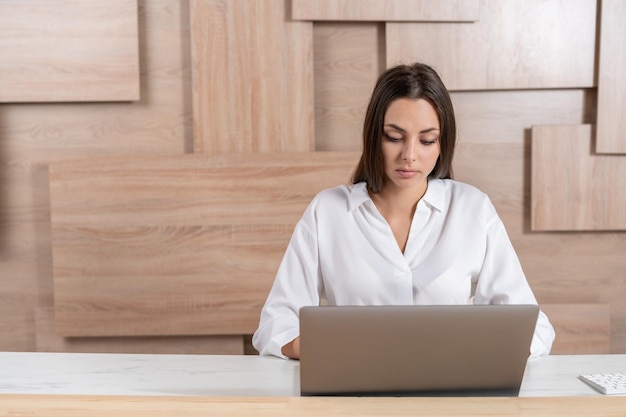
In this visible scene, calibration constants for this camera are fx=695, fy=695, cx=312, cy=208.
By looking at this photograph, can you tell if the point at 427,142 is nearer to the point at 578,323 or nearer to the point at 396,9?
the point at 396,9

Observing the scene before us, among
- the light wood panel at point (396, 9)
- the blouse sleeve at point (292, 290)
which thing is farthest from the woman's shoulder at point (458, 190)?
the light wood panel at point (396, 9)

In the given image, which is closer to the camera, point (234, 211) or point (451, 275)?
point (451, 275)

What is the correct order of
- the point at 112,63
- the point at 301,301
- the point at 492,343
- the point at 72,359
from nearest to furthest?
the point at 492,343
the point at 72,359
the point at 301,301
the point at 112,63

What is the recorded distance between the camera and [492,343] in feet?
3.43

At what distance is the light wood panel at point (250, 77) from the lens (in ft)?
7.96

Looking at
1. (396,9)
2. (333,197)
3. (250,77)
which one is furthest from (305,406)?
(396,9)

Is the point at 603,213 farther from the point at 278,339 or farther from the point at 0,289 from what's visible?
the point at 0,289

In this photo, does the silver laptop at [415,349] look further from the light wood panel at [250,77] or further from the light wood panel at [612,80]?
the light wood panel at [612,80]

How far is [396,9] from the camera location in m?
2.43

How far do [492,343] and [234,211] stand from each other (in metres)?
1.52

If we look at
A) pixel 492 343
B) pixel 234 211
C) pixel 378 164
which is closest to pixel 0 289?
pixel 234 211

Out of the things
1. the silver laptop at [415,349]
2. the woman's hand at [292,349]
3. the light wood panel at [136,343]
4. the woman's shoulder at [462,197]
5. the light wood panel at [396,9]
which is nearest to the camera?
the silver laptop at [415,349]

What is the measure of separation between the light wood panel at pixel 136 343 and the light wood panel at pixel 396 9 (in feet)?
3.95

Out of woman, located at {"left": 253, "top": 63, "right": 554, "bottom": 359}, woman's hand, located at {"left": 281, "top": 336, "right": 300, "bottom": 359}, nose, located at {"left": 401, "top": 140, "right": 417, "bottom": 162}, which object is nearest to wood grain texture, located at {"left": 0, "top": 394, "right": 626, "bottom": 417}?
woman's hand, located at {"left": 281, "top": 336, "right": 300, "bottom": 359}
